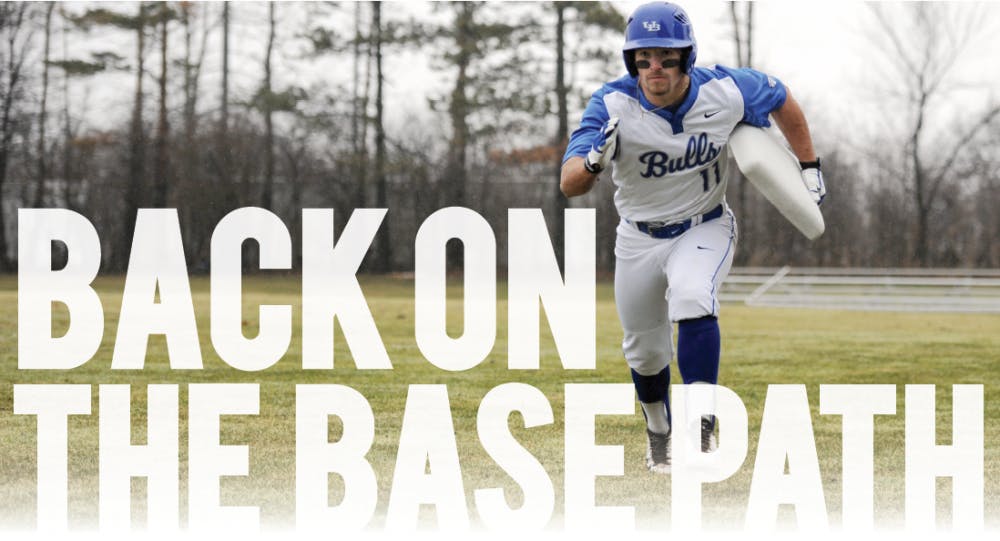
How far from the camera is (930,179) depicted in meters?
34.8

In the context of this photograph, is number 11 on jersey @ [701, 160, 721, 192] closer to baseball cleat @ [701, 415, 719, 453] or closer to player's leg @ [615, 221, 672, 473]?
player's leg @ [615, 221, 672, 473]

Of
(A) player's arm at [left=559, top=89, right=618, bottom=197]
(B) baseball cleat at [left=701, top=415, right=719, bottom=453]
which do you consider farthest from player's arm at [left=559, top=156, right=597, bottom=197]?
(B) baseball cleat at [left=701, top=415, right=719, bottom=453]

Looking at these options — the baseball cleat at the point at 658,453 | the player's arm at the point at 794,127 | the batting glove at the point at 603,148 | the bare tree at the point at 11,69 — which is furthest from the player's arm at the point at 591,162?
the bare tree at the point at 11,69

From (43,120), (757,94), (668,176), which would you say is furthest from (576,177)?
(43,120)

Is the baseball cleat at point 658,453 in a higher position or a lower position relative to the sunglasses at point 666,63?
lower

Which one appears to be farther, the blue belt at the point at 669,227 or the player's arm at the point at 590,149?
the blue belt at the point at 669,227

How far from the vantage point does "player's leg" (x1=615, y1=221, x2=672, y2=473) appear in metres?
4.84

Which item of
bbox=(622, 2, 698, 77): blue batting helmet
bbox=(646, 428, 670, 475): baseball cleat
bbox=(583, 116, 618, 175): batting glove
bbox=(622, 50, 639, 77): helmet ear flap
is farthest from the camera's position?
bbox=(646, 428, 670, 475): baseball cleat

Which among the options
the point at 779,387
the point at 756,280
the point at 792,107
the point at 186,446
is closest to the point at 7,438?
the point at 186,446

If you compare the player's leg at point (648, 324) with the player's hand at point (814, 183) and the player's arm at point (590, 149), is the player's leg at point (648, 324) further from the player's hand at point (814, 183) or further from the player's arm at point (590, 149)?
the player's hand at point (814, 183)

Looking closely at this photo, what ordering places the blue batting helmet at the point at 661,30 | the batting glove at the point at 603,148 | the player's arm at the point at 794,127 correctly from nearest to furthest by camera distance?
1. the batting glove at the point at 603,148
2. the blue batting helmet at the point at 661,30
3. the player's arm at the point at 794,127

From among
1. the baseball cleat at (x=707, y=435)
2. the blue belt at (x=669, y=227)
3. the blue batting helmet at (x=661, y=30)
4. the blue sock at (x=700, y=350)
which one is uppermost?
the blue batting helmet at (x=661, y=30)

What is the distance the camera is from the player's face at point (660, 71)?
4547 mm

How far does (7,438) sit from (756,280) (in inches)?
860
